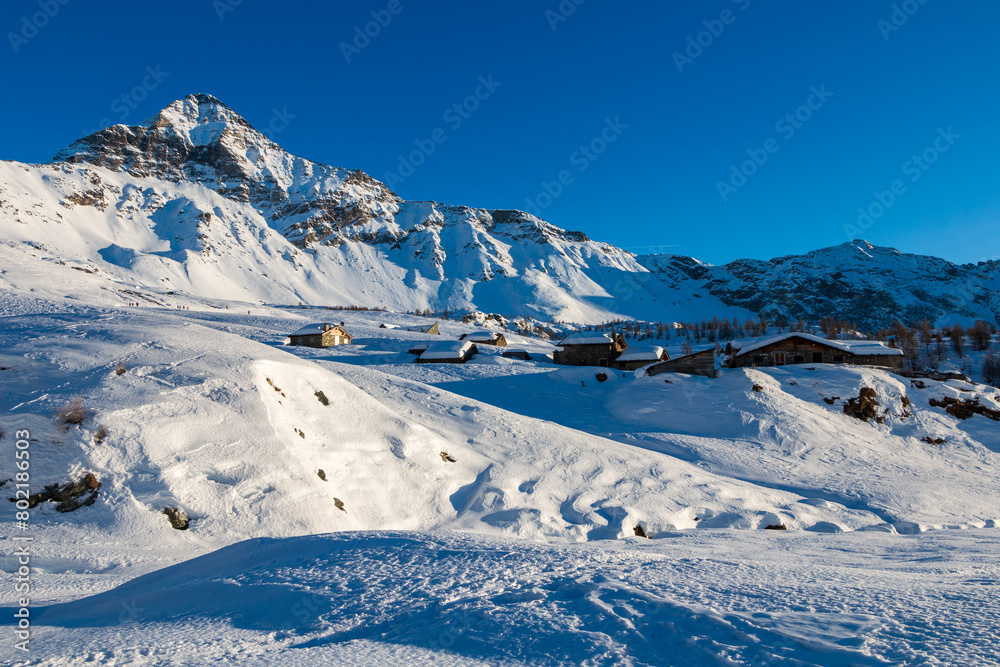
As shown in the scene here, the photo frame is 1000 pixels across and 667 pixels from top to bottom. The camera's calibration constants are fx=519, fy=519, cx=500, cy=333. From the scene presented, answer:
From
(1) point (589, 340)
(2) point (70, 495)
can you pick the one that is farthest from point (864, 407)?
(2) point (70, 495)

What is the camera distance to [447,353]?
161 ft

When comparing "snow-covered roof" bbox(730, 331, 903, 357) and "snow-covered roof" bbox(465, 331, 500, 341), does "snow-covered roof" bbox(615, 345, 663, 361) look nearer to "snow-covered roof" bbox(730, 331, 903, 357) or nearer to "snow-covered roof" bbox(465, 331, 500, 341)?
"snow-covered roof" bbox(730, 331, 903, 357)

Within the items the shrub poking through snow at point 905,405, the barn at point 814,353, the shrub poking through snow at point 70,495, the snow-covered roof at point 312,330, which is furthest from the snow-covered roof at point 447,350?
the shrub poking through snow at point 70,495

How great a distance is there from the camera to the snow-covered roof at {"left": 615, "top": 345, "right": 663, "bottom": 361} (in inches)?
2019

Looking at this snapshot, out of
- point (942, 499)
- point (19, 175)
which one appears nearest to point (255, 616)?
point (942, 499)

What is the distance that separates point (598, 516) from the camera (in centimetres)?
1814

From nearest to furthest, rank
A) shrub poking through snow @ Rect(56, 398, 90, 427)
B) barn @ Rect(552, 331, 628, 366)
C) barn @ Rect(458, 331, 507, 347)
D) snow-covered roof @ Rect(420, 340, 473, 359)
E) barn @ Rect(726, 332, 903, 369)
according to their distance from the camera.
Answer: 1. shrub poking through snow @ Rect(56, 398, 90, 427)
2. barn @ Rect(726, 332, 903, 369)
3. snow-covered roof @ Rect(420, 340, 473, 359)
4. barn @ Rect(552, 331, 628, 366)
5. barn @ Rect(458, 331, 507, 347)

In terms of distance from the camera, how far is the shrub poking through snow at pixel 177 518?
12.2 meters

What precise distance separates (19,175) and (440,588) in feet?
884

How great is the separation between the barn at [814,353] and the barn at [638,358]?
782cm

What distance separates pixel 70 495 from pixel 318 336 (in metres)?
50.5
